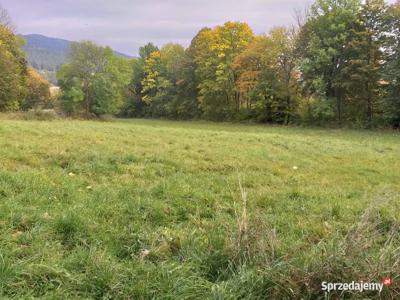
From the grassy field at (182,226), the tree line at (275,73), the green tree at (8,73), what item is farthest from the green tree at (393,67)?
the green tree at (8,73)

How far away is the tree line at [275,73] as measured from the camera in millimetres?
28891

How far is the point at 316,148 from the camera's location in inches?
551

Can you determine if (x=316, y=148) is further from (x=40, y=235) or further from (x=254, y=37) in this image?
(x=254, y=37)

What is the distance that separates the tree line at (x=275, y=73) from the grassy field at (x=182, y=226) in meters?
22.5

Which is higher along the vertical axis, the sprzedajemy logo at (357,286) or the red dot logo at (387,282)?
the red dot logo at (387,282)

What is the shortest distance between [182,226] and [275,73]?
111 ft

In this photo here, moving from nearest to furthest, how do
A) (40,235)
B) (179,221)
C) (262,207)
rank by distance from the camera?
(40,235) → (179,221) → (262,207)

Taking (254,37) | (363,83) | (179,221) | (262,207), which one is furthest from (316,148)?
(254,37)

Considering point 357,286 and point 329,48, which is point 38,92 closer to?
point 329,48

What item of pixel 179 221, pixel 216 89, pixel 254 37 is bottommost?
pixel 179 221

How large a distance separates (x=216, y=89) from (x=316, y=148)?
96.2 ft

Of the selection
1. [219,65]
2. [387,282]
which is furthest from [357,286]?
[219,65]

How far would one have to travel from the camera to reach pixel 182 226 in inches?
196

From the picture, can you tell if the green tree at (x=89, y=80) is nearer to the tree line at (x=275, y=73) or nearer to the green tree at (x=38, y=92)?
the tree line at (x=275, y=73)
